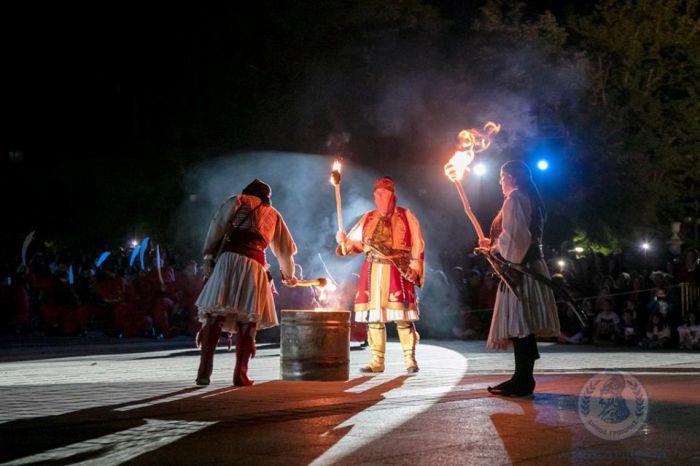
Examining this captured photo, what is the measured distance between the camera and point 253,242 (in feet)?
30.7

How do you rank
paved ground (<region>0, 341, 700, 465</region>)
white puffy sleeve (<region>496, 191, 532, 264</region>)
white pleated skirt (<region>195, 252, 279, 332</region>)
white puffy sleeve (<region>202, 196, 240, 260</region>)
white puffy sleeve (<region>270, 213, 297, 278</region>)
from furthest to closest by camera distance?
1. white puffy sleeve (<region>270, 213, 297, 278</region>)
2. white puffy sleeve (<region>202, 196, 240, 260</region>)
3. white pleated skirt (<region>195, 252, 279, 332</region>)
4. white puffy sleeve (<region>496, 191, 532, 264</region>)
5. paved ground (<region>0, 341, 700, 465</region>)

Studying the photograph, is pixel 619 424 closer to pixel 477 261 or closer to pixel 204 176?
pixel 477 261

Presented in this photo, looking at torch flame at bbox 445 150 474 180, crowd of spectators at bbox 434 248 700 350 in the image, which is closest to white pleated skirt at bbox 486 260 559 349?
torch flame at bbox 445 150 474 180

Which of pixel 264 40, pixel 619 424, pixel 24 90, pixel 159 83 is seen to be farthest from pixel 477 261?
pixel 619 424

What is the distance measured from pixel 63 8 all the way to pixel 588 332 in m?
16.0

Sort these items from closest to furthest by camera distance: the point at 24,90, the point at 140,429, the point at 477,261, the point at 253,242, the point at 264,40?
the point at 140,429 → the point at 253,242 → the point at 477,261 → the point at 264,40 → the point at 24,90

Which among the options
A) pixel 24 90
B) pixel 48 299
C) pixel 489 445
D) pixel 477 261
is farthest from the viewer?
pixel 24 90

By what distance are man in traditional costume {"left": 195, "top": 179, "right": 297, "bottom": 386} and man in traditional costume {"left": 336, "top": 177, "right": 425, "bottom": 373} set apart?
3.96 feet

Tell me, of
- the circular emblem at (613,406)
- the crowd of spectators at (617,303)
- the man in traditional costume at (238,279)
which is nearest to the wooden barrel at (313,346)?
the man in traditional costume at (238,279)

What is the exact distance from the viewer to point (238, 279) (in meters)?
9.17

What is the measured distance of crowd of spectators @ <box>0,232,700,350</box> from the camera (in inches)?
669

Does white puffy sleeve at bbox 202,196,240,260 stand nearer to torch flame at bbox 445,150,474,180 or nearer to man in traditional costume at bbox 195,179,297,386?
man in traditional costume at bbox 195,179,297,386

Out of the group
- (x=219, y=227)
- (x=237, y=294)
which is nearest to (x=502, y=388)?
(x=237, y=294)

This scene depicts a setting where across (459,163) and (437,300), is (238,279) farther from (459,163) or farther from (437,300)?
(437,300)
